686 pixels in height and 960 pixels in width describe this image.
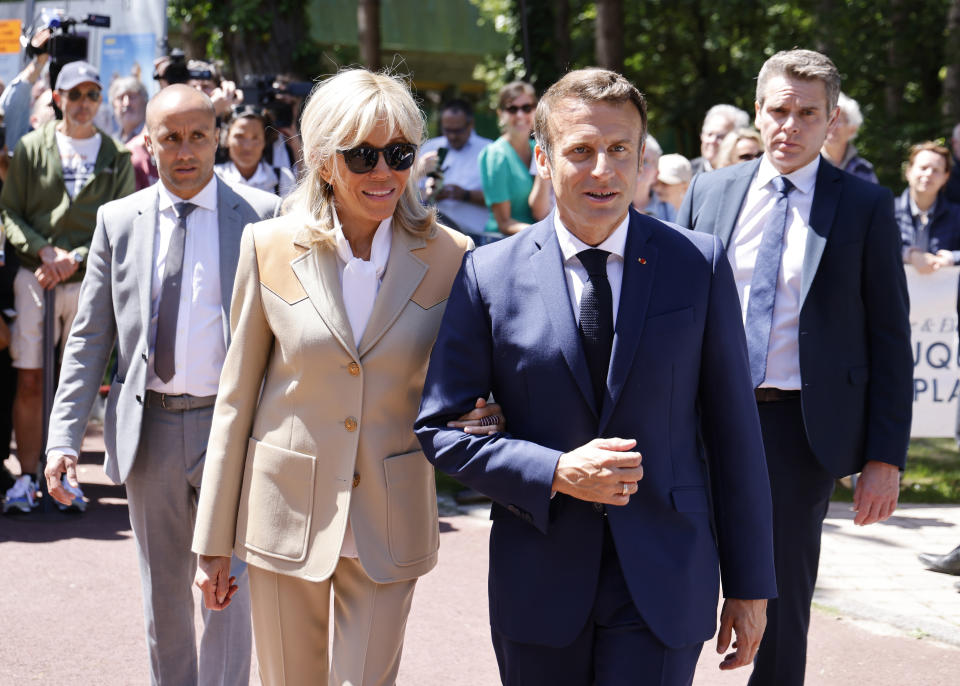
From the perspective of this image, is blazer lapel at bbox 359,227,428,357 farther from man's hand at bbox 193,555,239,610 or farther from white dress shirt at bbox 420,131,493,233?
white dress shirt at bbox 420,131,493,233

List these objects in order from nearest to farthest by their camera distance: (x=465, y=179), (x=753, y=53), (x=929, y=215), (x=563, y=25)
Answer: (x=929, y=215), (x=465, y=179), (x=563, y=25), (x=753, y=53)

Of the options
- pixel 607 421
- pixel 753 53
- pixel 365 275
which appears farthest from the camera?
pixel 753 53

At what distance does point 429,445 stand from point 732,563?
30.2 inches

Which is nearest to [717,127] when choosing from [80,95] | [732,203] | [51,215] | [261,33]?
[80,95]

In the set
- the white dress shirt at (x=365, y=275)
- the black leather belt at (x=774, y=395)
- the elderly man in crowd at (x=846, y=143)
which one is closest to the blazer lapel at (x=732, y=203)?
the black leather belt at (x=774, y=395)

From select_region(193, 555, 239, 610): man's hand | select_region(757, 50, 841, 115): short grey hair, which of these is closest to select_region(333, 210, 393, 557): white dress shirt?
select_region(193, 555, 239, 610): man's hand

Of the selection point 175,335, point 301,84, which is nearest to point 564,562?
point 175,335

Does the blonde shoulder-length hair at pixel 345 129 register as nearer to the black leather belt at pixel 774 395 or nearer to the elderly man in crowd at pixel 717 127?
the black leather belt at pixel 774 395

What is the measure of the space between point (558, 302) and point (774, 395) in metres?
1.55

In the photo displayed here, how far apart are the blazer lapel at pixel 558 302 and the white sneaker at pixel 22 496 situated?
5.82 m

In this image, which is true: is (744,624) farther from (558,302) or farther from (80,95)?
(80,95)

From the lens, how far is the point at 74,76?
322 inches

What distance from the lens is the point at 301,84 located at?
9961 millimetres

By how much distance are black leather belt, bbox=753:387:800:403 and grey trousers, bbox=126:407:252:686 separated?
1860 mm
